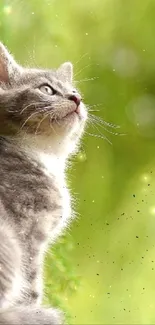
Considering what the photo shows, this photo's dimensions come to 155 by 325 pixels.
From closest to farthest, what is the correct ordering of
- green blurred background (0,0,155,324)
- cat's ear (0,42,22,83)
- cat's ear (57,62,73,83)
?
cat's ear (0,42,22,83), cat's ear (57,62,73,83), green blurred background (0,0,155,324)

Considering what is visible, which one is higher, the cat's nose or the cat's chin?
the cat's nose

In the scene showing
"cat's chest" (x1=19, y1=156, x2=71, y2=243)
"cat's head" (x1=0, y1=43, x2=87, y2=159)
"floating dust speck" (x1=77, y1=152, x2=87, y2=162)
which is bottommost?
"cat's chest" (x1=19, y1=156, x2=71, y2=243)

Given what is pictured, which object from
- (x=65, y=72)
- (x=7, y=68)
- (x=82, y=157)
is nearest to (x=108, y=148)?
(x=82, y=157)

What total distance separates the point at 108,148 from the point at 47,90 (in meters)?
0.50

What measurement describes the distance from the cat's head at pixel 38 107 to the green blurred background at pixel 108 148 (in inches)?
14.3

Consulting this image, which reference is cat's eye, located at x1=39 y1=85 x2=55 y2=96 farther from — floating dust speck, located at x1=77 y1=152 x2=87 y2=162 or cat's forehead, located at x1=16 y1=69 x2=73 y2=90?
floating dust speck, located at x1=77 y1=152 x2=87 y2=162

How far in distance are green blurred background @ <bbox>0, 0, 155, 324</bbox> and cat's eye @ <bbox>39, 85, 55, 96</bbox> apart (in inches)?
15.1

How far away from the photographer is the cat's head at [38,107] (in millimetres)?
887

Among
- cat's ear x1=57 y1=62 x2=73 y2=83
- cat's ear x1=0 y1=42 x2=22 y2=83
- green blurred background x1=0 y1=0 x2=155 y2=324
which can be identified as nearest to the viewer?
cat's ear x1=0 y1=42 x2=22 y2=83

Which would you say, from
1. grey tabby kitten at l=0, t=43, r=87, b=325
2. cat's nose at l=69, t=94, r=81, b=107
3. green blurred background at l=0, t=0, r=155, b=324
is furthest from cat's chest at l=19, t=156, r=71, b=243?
green blurred background at l=0, t=0, r=155, b=324

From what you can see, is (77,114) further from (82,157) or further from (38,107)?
(82,157)

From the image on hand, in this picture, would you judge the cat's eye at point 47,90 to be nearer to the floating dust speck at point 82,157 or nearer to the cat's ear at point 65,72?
the cat's ear at point 65,72

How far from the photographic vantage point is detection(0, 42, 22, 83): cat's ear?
91 centimetres

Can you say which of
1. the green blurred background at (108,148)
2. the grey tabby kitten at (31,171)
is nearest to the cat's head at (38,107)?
the grey tabby kitten at (31,171)
